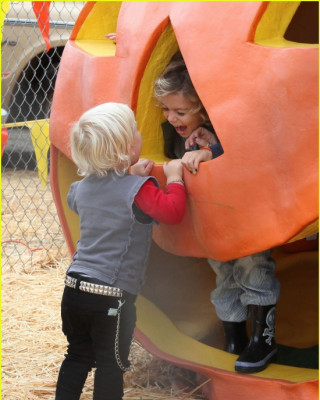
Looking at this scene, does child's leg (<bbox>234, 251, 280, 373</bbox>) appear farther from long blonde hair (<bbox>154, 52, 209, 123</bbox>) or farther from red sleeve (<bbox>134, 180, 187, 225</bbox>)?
long blonde hair (<bbox>154, 52, 209, 123</bbox>)

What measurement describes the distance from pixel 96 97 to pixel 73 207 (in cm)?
42

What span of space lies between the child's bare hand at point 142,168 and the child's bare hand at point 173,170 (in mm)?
73

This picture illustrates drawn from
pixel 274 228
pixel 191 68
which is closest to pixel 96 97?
pixel 191 68

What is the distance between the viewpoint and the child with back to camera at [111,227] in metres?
2.46

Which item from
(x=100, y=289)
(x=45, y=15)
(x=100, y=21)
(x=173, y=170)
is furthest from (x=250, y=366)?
(x=45, y=15)

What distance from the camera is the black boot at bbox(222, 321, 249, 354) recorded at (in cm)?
290

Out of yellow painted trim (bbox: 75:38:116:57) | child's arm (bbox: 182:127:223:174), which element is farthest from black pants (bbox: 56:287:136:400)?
yellow painted trim (bbox: 75:38:116:57)

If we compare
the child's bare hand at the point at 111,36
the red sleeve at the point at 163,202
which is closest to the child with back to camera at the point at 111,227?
the red sleeve at the point at 163,202

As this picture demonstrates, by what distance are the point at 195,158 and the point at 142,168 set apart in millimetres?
237

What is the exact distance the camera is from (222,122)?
7.53ft

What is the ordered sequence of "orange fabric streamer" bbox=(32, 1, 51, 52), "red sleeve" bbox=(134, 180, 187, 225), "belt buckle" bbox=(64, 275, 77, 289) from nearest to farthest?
"red sleeve" bbox=(134, 180, 187, 225) → "belt buckle" bbox=(64, 275, 77, 289) → "orange fabric streamer" bbox=(32, 1, 51, 52)

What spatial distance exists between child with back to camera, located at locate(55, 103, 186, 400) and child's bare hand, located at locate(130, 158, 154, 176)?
2 centimetres

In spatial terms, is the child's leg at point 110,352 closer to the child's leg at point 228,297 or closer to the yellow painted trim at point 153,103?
the child's leg at point 228,297

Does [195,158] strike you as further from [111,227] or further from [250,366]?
[250,366]
